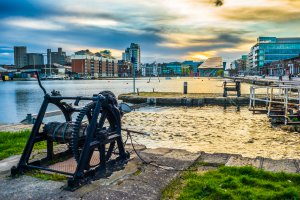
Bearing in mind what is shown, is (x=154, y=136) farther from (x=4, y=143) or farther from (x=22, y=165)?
(x=22, y=165)

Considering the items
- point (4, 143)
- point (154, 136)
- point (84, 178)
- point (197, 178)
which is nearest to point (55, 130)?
point (84, 178)

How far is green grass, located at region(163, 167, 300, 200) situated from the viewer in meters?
5.23

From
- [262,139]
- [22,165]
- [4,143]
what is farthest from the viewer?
[262,139]

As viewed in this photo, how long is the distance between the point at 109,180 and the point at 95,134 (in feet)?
3.06

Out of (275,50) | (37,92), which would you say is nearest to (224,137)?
Answer: (37,92)

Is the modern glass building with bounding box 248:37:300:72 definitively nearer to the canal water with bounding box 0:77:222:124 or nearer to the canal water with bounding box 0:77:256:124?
the canal water with bounding box 0:77:222:124

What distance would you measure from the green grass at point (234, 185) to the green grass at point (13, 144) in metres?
4.91

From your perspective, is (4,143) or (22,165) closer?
(22,165)

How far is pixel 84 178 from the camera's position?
5961 millimetres

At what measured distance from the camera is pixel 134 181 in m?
5.98

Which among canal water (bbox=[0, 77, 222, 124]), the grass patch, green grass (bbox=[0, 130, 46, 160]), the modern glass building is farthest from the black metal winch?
the modern glass building

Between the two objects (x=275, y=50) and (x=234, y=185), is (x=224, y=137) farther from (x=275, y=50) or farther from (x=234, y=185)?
(x=275, y=50)

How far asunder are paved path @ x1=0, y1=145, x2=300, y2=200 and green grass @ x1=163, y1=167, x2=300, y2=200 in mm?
328

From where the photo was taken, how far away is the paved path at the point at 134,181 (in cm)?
536
